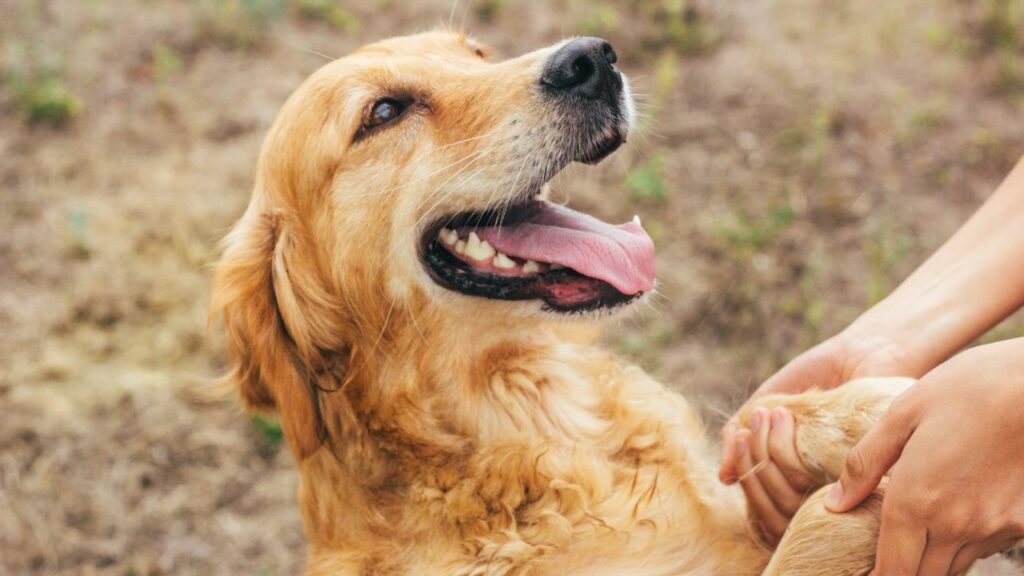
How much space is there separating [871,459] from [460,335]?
1.14 metres

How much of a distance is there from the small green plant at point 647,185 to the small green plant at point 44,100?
10.7 feet

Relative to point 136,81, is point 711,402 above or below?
below

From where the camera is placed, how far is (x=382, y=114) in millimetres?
2518

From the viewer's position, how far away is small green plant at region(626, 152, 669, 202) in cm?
449

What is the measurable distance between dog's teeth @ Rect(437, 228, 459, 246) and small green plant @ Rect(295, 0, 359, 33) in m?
3.64

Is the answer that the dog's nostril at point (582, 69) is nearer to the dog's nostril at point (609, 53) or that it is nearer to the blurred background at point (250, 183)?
the dog's nostril at point (609, 53)

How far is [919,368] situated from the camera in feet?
7.62

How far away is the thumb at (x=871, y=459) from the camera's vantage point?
162 cm

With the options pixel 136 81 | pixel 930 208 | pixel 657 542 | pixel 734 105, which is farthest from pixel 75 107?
pixel 930 208

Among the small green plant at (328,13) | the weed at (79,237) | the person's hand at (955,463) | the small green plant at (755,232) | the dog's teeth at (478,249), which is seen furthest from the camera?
the small green plant at (328,13)

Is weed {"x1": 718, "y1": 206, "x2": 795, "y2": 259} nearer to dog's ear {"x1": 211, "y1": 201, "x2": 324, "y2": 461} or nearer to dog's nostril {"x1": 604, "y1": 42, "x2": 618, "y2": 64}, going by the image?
dog's nostril {"x1": 604, "y1": 42, "x2": 618, "y2": 64}

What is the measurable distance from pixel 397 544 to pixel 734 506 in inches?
35.7

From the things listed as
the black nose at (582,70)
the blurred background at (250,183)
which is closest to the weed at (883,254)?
the blurred background at (250,183)

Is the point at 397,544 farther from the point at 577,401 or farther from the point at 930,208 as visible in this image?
the point at 930,208
